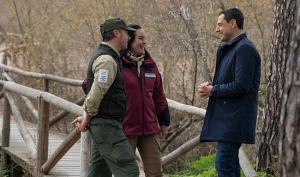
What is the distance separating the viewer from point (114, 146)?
4.63m

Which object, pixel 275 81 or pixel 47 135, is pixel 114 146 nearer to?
pixel 275 81

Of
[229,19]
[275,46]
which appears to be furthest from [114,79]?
[275,46]

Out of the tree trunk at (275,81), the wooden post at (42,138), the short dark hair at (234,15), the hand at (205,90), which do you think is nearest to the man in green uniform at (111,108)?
the hand at (205,90)

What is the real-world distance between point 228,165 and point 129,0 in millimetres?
9011

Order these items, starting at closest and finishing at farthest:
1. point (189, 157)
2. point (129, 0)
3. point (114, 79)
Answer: point (114, 79), point (189, 157), point (129, 0)

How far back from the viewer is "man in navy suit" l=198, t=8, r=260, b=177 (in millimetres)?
4543

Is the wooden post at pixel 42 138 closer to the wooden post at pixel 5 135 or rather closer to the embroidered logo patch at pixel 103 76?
the wooden post at pixel 5 135

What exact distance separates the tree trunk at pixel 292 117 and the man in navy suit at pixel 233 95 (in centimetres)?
237

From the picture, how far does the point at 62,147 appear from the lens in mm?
6621

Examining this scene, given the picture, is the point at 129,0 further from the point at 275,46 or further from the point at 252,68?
the point at 252,68

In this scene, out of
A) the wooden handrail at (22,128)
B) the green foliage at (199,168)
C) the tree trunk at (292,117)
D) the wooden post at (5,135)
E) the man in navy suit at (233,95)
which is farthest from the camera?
the wooden post at (5,135)

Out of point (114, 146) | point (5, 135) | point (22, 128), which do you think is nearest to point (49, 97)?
point (22, 128)

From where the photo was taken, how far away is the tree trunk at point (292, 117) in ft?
6.81

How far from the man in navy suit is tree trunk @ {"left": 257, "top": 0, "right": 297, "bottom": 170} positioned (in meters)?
1.02
